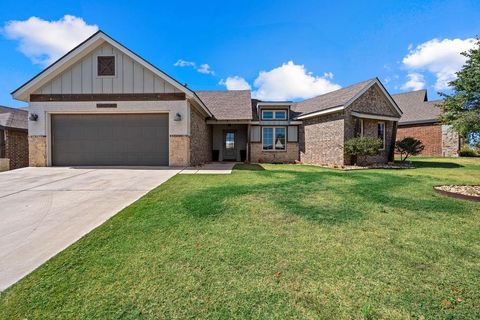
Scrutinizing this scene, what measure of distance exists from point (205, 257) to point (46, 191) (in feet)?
19.2

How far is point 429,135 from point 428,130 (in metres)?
0.50

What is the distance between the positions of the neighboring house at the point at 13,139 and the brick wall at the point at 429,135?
109 feet

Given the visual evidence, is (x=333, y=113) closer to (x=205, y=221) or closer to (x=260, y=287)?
(x=205, y=221)

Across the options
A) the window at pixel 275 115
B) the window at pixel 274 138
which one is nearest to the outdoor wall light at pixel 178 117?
the window at pixel 274 138

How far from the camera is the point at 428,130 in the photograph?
884 inches

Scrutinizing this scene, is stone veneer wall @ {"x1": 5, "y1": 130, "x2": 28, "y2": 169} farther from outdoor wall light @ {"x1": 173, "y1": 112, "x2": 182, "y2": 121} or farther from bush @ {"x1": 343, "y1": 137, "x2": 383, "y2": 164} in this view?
bush @ {"x1": 343, "y1": 137, "x2": 383, "y2": 164}

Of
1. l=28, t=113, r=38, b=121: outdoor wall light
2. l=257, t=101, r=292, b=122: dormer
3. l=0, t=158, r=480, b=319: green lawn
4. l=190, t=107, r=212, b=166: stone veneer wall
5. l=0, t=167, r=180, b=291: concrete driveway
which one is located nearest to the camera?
l=0, t=158, r=480, b=319: green lawn

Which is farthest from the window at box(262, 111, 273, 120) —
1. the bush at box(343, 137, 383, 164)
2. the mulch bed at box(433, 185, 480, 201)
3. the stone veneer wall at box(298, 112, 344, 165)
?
the mulch bed at box(433, 185, 480, 201)

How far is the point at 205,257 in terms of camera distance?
9.33 feet

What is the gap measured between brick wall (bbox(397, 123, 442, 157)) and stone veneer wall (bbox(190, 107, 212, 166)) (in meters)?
20.8

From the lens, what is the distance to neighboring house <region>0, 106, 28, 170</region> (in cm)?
1438

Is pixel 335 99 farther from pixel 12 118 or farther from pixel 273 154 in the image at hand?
pixel 12 118

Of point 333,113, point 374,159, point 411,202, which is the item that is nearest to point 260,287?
point 411,202

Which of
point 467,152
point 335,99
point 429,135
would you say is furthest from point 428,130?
point 335,99
